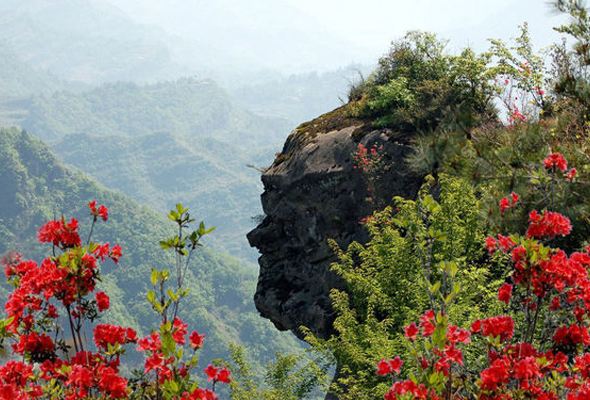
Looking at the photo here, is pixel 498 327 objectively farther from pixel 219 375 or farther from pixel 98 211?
pixel 98 211

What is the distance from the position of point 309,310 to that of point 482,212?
7.73 m

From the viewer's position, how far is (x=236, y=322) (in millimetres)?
170750

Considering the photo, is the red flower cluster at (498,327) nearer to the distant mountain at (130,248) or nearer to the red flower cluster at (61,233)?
the red flower cluster at (61,233)

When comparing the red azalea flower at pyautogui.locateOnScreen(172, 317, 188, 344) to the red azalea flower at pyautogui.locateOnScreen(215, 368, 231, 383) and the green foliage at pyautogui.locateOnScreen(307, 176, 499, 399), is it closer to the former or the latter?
the red azalea flower at pyautogui.locateOnScreen(215, 368, 231, 383)

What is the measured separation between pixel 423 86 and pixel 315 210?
3949 millimetres

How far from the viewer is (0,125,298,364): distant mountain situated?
15900 centimetres

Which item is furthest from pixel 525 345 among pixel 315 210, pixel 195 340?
pixel 315 210

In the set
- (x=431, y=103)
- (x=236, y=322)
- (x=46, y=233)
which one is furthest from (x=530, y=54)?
(x=236, y=322)

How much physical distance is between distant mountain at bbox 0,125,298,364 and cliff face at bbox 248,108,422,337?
13382 centimetres

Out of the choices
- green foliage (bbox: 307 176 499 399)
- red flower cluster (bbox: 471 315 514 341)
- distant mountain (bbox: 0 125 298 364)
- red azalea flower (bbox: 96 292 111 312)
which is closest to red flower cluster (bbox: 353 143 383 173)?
green foliage (bbox: 307 176 499 399)

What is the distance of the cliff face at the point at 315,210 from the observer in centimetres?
1491

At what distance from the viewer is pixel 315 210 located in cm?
1583

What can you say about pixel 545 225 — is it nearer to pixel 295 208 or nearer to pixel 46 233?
pixel 46 233

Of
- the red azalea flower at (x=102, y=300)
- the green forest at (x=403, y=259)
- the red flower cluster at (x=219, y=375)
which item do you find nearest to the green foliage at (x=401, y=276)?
the green forest at (x=403, y=259)
